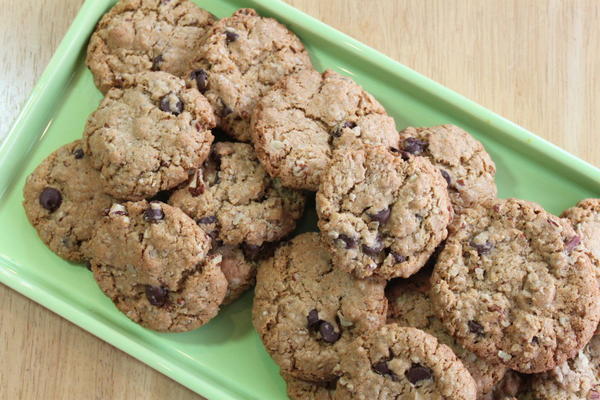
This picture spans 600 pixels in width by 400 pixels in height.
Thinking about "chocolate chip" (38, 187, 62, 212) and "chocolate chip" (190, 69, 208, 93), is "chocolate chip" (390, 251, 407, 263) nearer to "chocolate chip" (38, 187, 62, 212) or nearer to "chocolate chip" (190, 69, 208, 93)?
"chocolate chip" (190, 69, 208, 93)

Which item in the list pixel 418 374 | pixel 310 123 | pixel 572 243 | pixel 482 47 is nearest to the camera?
pixel 418 374

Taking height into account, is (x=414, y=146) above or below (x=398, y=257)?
above

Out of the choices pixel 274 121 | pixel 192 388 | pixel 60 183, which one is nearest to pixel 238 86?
pixel 274 121

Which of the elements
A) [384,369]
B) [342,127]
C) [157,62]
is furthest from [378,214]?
[157,62]

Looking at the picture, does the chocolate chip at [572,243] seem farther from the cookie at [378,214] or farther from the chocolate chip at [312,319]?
the chocolate chip at [312,319]

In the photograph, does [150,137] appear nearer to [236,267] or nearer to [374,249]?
[236,267]

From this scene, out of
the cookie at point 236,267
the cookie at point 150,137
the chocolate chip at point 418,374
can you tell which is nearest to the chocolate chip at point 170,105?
the cookie at point 150,137

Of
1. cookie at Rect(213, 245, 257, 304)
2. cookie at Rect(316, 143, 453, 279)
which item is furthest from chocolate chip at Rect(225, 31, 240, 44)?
cookie at Rect(213, 245, 257, 304)
